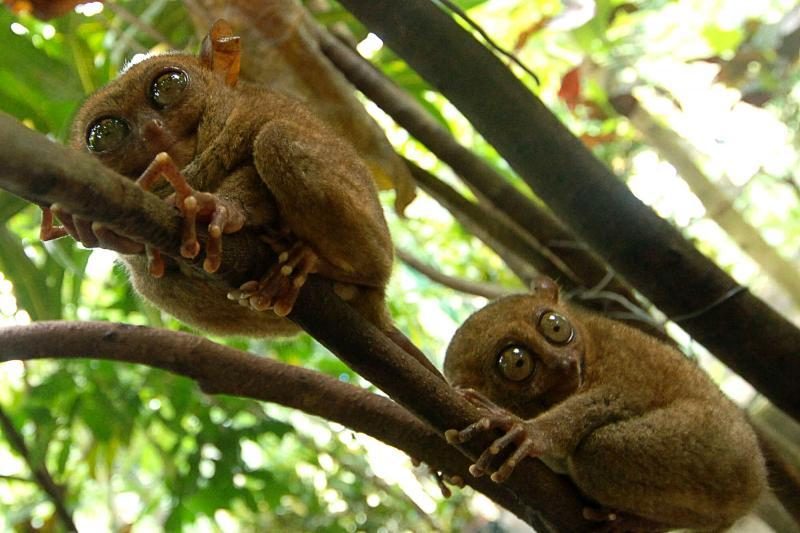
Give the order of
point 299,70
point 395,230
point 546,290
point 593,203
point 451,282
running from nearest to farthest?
1. point 593,203
2. point 546,290
3. point 299,70
4. point 451,282
5. point 395,230

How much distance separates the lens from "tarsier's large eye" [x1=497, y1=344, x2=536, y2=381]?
2.19m

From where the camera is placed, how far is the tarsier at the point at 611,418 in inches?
Answer: 76.9

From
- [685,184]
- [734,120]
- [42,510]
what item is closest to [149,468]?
[42,510]

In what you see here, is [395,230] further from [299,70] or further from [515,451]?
[515,451]

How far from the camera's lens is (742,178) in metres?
4.29

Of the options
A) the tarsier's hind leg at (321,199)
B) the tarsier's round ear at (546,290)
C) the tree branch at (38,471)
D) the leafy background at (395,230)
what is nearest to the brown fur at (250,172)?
the tarsier's hind leg at (321,199)

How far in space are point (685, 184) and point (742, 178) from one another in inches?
29.2

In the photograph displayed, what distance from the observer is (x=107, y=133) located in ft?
5.76

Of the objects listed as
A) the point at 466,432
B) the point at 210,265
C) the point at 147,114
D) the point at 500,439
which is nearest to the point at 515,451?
the point at 500,439

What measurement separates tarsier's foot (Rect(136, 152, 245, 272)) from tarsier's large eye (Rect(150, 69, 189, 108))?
467 mm

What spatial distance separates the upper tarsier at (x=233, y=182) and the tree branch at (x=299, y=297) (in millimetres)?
50

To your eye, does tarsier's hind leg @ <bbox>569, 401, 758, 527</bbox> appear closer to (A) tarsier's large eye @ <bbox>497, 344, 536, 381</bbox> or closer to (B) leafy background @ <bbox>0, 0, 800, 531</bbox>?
(A) tarsier's large eye @ <bbox>497, 344, 536, 381</bbox>

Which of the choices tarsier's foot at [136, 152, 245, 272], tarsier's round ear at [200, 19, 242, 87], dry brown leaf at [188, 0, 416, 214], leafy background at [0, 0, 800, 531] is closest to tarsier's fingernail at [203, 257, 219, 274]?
tarsier's foot at [136, 152, 245, 272]

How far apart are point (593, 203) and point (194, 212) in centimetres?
139
